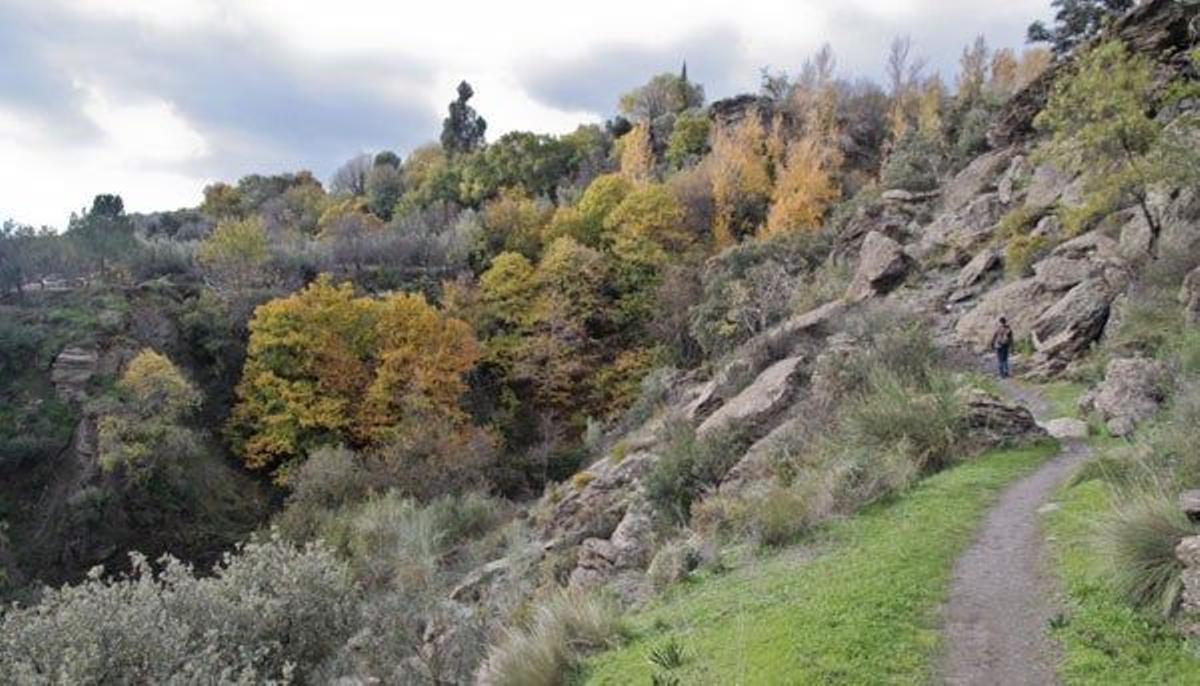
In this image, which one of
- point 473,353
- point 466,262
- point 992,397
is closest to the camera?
point 992,397

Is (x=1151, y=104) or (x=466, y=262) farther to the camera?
(x=466, y=262)

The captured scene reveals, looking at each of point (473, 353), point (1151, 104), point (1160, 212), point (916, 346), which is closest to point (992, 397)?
point (916, 346)

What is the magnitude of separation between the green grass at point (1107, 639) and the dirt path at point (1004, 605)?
0.16 metres

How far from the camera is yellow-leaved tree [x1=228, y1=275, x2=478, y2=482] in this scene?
35438 millimetres

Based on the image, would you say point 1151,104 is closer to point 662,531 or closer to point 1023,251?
point 1023,251

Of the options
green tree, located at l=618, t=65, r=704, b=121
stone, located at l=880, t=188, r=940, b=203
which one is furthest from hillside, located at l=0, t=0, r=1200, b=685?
green tree, located at l=618, t=65, r=704, b=121

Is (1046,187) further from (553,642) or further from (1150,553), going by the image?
(553,642)

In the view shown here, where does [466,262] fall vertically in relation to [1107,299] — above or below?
above

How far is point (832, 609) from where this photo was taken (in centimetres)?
719

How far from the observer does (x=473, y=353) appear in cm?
3897

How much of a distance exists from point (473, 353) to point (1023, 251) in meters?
23.8

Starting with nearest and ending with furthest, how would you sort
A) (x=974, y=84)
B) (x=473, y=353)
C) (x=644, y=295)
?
(x=473, y=353) → (x=644, y=295) → (x=974, y=84)

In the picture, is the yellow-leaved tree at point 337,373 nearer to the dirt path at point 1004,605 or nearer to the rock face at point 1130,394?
the rock face at point 1130,394

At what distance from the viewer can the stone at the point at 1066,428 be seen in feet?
42.0
